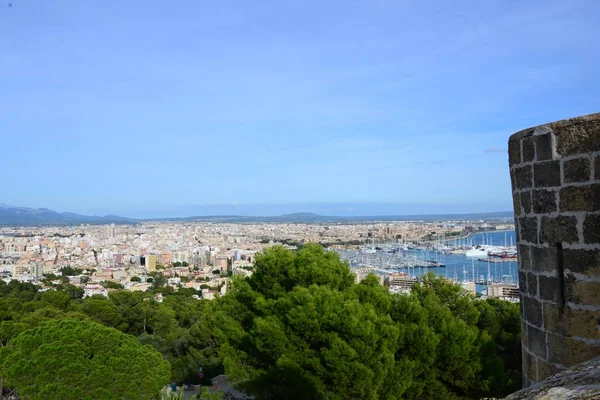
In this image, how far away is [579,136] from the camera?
2861mm

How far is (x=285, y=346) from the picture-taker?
9.06 metres

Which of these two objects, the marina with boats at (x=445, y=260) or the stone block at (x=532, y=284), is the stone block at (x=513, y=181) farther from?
the marina with boats at (x=445, y=260)

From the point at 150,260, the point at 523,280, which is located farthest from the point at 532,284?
the point at 150,260

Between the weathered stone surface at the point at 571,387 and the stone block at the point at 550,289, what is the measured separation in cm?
128

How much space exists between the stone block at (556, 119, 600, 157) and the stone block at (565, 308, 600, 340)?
773 mm

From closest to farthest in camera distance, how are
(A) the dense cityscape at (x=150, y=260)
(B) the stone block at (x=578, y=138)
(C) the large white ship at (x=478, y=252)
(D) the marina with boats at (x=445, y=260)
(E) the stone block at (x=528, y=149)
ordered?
(B) the stone block at (x=578, y=138) → (E) the stone block at (x=528, y=149) → (A) the dense cityscape at (x=150, y=260) → (D) the marina with boats at (x=445, y=260) → (C) the large white ship at (x=478, y=252)

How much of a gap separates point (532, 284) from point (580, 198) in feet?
1.98

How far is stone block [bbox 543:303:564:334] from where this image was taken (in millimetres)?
3006

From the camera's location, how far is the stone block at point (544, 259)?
302 centimetres

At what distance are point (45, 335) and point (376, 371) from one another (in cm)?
552

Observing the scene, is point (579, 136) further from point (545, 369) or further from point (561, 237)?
point (545, 369)

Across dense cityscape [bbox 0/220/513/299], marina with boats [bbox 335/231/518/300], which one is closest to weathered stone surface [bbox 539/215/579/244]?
dense cityscape [bbox 0/220/513/299]

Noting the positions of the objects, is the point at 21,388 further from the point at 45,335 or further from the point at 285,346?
the point at 285,346

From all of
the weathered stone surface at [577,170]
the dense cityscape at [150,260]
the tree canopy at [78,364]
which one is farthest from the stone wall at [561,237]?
the dense cityscape at [150,260]
